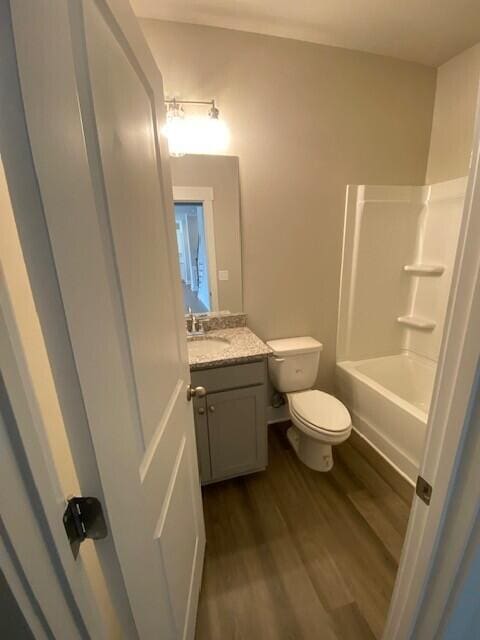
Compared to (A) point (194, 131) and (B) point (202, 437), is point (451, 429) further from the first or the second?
(A) point (194, 131)

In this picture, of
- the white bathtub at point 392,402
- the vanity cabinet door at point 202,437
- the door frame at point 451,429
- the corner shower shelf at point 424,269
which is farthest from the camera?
the corner shower shelf at point 424,269

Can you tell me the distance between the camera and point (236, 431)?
1611 mm

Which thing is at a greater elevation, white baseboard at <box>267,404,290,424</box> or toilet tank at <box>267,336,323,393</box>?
toilet tank at <box>267,336,323,393</box>

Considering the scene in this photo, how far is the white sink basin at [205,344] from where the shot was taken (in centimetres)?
174

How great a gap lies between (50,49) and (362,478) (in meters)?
2.19

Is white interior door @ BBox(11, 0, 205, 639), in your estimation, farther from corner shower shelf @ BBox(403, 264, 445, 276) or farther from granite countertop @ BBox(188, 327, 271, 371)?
corner shower shelf @ BBox(403, 264, 445, 276)

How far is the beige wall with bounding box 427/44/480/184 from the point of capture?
5.66 ft

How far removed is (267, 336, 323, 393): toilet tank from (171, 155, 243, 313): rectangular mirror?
1.34 feet

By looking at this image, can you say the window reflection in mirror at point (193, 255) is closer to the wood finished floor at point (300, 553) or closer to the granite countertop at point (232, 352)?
the granite countertop at point (232, 352)

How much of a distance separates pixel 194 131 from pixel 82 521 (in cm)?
185

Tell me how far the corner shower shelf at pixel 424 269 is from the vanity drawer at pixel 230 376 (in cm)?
148

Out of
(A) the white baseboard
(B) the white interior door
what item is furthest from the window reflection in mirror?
(A) the white baseboard

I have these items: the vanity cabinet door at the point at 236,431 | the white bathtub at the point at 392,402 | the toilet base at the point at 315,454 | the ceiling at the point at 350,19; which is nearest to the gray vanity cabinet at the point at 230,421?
the vanity cabinet door at the point at 236,431

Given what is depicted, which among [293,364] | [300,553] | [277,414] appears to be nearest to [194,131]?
[293,364]
